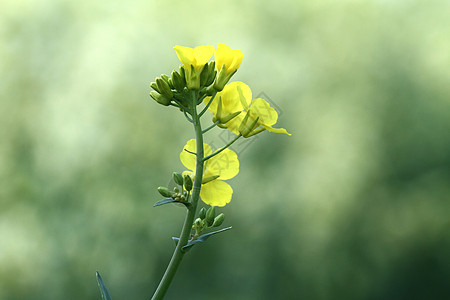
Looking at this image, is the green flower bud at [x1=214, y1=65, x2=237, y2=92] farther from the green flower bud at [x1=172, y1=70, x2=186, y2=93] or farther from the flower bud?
the flower bud

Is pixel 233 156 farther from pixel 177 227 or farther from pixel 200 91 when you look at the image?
pixel 177 227

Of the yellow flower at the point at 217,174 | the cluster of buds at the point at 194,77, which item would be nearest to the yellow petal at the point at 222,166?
the yellow flower at the point at 217,174

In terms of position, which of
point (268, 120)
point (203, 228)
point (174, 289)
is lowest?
point (203, 228)

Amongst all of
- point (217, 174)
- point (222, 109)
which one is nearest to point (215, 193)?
point (217, 174)

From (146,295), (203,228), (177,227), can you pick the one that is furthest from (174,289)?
(203,228)

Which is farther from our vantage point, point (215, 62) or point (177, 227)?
point (177, 227)

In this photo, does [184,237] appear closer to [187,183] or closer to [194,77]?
[187,183]
